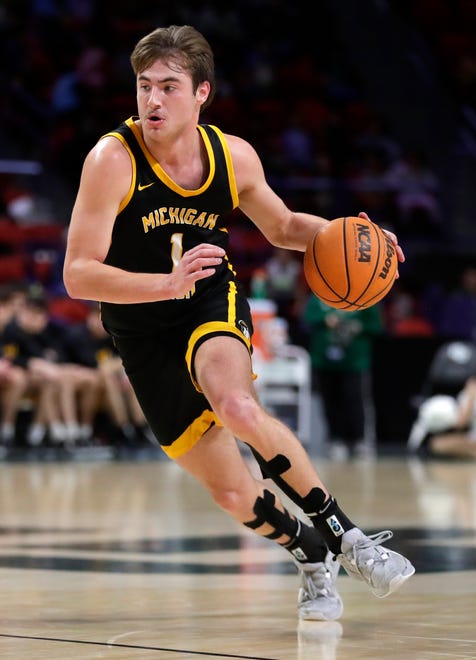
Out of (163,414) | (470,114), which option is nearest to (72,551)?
(163,414)

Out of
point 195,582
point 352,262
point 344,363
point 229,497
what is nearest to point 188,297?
point 352,262

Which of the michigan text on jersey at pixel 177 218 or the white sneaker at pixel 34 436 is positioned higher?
the michigan text on jersey at pixel 177 218

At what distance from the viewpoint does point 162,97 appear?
4156 millimetres

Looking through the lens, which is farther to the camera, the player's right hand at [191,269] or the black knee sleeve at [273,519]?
the black knee sleeve at [273,519]

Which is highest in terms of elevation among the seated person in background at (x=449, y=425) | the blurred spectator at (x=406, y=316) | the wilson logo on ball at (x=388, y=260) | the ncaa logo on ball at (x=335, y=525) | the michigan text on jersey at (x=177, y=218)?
the michigan text on jersey at (x=177, y=218)

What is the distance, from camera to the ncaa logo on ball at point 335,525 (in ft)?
13.0

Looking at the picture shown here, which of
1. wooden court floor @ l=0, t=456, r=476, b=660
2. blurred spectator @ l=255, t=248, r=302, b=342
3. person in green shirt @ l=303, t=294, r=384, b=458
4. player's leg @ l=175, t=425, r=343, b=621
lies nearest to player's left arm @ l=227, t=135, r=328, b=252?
player's leg @ l=175, t=425, r=343, b=621

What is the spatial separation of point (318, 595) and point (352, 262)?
1085mm

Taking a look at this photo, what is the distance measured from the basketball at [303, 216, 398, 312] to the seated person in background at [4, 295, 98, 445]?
28.2ft

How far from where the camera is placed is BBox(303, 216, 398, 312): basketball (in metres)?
4.30

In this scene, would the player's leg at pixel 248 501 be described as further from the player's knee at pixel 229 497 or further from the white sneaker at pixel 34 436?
the white sneaker at pixel 34 436

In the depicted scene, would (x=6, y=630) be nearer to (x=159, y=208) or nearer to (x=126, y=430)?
(x=159, y=208)

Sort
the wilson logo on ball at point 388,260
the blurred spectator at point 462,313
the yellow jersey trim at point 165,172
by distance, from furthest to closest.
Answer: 1. the blurred spectator at point 462,313
2. the wilson logo on ball at point 388,260
3. the yellow jersey trim at point 165,172

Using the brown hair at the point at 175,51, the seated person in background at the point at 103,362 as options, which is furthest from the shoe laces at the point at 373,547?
the seated person in background at the point at 103,362
